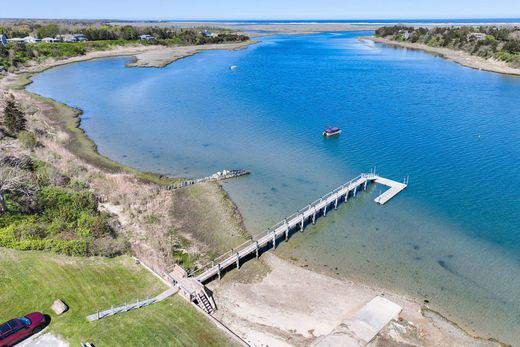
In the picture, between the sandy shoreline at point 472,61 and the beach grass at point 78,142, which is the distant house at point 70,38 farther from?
the sandy shoreline at point 472,61

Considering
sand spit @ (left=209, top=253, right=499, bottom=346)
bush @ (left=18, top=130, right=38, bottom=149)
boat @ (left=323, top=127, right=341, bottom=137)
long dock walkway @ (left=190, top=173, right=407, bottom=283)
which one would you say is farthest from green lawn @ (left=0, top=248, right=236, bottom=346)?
boat @ (left=323, top=127, right=341, bottom=137)

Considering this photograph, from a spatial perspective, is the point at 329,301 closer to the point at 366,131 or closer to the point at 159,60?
the point at 366,131

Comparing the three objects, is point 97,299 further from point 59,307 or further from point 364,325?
point 364,325

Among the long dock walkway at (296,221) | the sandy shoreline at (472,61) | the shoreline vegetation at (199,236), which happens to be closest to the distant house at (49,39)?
the shoreline vegetation at (199,236)

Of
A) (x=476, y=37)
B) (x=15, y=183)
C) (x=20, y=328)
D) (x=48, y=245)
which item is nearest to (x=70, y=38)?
(x=15, y=183)

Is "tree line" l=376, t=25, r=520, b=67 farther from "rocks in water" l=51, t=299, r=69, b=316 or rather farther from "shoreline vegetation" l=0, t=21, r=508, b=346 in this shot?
"rocks in water" l=51, t=299, r=69, b=316
